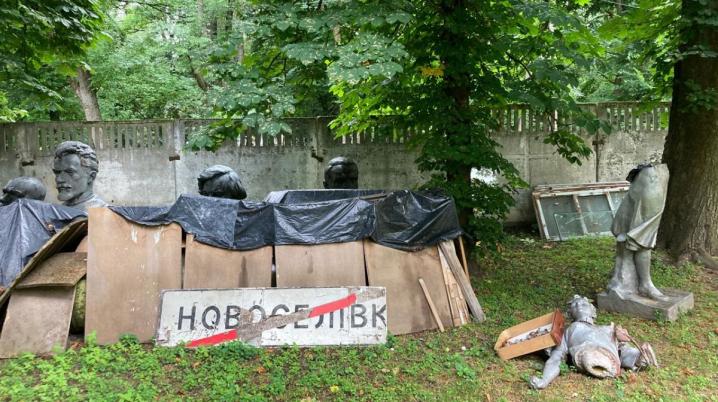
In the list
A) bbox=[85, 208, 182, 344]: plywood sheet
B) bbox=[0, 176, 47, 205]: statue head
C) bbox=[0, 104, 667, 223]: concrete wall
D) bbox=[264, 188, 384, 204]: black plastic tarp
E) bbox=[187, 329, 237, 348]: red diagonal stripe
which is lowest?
bbox=[187, 329, 237, 348]: red diagonal stripe

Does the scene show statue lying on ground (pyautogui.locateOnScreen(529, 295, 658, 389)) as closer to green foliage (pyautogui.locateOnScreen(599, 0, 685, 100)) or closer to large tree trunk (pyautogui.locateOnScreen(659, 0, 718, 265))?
large tree trunk (pyautogui.locateOnScreen(659, 0, 718, 265))

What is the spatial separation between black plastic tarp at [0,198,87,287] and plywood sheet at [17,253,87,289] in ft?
0.87

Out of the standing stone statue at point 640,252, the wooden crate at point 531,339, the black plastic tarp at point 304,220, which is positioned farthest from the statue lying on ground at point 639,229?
the black plastic tarp at point 304,220

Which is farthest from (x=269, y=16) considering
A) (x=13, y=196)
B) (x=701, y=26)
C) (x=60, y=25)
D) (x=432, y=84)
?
(x=701, y=26)

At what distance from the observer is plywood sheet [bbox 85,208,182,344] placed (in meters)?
4.54

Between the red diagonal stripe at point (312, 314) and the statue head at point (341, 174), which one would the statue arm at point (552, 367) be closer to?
the red diagonal stripe at point (312, 314)

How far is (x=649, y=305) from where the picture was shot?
4.90 meters

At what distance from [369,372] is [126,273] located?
250 centimetres

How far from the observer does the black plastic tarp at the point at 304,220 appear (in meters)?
4.85

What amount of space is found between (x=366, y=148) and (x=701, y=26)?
16.1ft

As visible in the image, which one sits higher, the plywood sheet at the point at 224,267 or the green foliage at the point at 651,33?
the green foliage at the point at 651,33

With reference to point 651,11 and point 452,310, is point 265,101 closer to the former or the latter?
point 452,310

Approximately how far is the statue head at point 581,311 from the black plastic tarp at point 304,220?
4.59 ft

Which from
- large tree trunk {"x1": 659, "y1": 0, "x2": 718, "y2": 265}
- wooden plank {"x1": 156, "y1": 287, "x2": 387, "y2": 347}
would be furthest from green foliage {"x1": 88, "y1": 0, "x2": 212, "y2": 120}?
large tree trunk {"x1": 659, "y1": 0, "x2": 718, "y2": 265}
